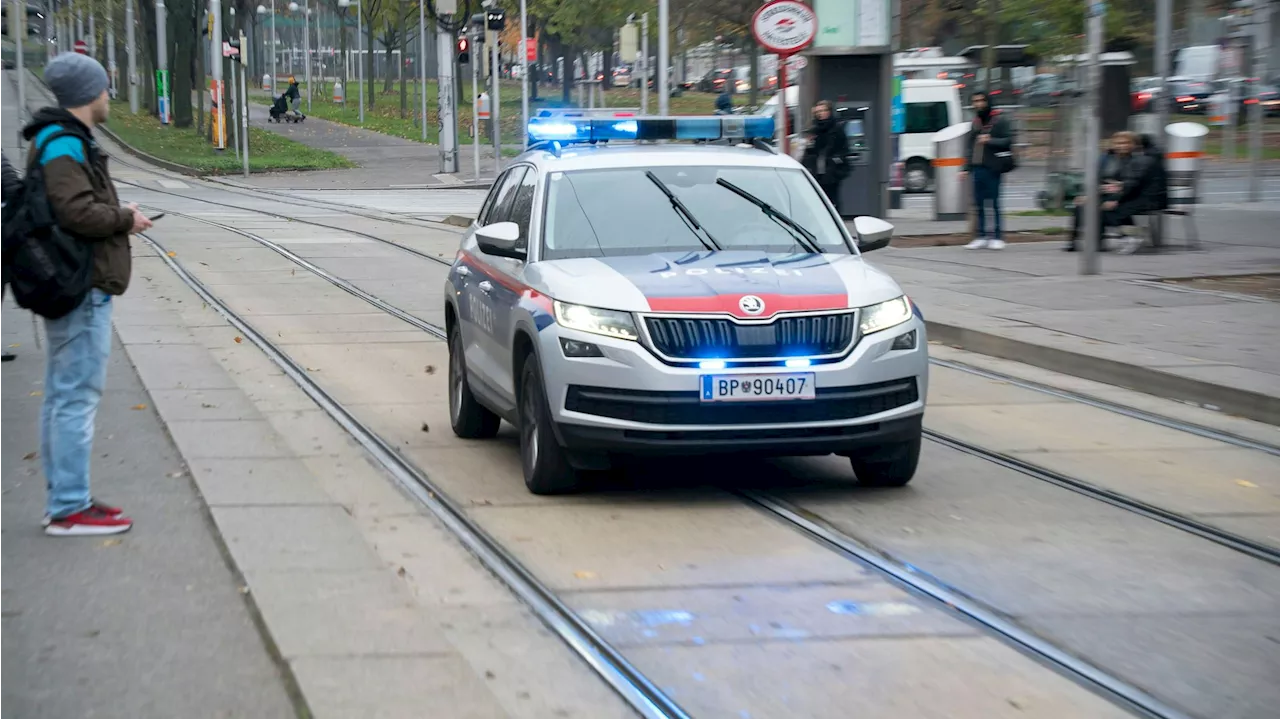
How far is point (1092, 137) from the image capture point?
15.9m

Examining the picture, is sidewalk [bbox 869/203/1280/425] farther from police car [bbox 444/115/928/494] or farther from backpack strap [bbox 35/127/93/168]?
backpack strap [bbox 35/127/93/168]

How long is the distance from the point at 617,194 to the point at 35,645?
395cm

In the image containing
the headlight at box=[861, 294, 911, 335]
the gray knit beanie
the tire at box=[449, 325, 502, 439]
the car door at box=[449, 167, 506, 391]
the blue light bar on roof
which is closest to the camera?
the gray knit beanie

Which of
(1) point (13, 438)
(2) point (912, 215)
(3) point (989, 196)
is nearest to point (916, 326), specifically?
(1) point (13, 438)

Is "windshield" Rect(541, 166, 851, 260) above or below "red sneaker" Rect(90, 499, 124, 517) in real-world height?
above

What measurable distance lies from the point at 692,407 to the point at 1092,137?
9.86 metres

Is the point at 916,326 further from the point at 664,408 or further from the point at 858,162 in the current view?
the point at 858,162

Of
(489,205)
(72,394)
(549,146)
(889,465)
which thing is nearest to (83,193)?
(72,394)

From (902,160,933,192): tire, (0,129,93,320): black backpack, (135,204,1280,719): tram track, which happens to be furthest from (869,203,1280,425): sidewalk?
(902,160,933,192): tire

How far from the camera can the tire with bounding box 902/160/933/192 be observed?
117 ft

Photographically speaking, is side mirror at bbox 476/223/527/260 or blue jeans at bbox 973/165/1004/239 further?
blue jeans at bbox 973/165/1004/239

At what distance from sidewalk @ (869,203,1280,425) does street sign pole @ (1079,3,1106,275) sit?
0.37m

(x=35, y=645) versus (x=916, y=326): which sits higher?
(x=916, y=326)

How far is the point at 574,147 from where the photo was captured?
900 cm
